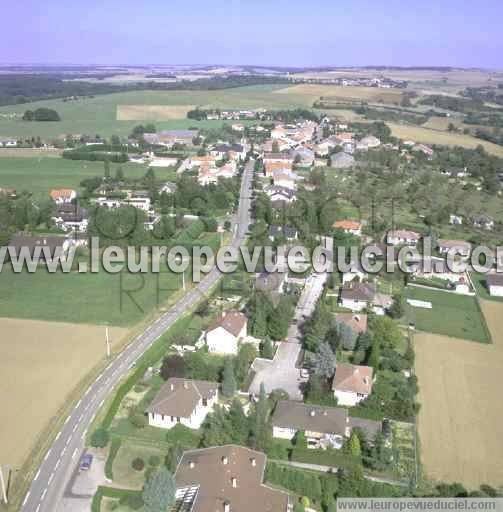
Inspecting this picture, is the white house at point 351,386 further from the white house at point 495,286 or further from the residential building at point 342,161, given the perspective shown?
the residential building at point 342,161

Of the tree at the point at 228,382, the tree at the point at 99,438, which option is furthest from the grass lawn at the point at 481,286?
the tree at the point at 99,438

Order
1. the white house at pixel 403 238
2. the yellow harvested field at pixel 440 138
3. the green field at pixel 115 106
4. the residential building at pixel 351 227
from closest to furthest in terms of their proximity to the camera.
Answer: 1. the white house at pixel 403 238
2. the residential building at pixel 351 227
3. the yellow harvested field at pixel 440 138
4. the green field at pixel 115 106

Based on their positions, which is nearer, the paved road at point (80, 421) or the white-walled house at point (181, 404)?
the paved road at point (80, 421)

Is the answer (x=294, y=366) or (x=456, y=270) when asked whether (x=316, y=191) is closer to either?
(x=456, y=270)

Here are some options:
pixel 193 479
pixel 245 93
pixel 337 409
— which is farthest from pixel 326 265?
pixel 245 93

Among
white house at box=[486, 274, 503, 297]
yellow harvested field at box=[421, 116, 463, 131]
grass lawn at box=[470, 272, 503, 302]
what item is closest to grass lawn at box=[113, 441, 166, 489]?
grass lawn at box=[470, 272, 503, 302]

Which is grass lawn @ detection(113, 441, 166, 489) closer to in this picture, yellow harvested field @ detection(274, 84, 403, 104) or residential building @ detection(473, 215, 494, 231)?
residential building @ detection(473, 215, 494, 231)
